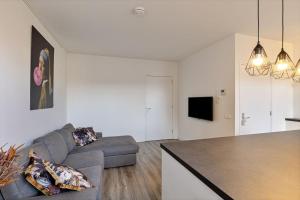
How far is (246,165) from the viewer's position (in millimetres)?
1088

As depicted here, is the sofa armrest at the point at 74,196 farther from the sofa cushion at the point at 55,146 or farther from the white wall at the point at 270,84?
the white wall at the point at 270,84

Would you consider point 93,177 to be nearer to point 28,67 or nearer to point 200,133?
point 28,67

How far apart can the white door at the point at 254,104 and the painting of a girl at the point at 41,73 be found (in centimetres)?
345

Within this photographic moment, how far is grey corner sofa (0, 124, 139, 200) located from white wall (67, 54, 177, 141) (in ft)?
3.34

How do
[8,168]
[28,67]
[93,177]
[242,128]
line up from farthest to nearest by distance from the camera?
[242,128] → [28,67] → [93,177] → [8,168]

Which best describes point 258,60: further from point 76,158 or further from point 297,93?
point 297,93

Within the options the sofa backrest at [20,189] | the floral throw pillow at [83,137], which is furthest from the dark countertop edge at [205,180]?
the floral throw pillow at [83,137]

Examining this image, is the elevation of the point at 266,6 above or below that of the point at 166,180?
above

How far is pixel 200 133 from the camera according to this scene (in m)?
4.25

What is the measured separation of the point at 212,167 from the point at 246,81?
2779 mm

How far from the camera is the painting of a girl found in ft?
7.61

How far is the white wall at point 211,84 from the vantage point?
3299mm

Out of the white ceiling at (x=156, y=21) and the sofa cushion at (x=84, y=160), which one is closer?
the white ceiling at (x=156, y=21)

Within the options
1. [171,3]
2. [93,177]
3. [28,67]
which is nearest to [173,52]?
[171,3]
